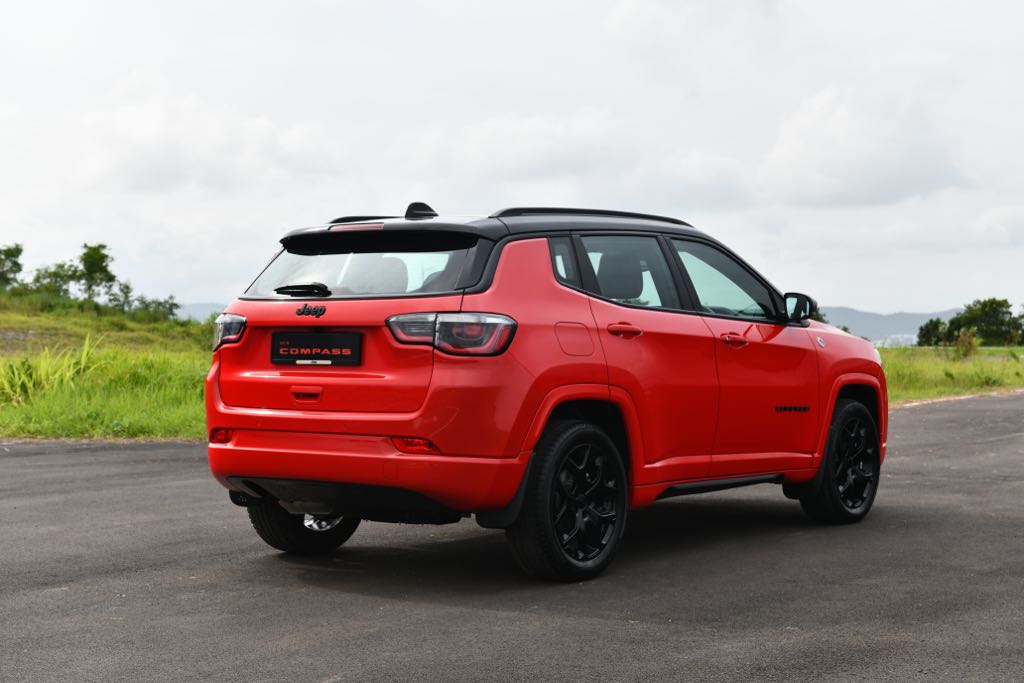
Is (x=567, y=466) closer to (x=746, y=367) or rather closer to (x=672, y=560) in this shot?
(x=672, y=560)

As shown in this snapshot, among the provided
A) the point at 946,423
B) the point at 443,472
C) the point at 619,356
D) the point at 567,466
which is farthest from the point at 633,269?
the point at 946,423

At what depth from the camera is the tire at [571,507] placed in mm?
6492

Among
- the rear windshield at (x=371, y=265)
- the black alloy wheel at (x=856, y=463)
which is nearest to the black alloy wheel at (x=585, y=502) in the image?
the rear windshield at (x=371, y=265)

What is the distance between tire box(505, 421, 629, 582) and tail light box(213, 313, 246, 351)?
1.67m

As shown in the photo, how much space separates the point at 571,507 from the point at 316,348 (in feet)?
5.01

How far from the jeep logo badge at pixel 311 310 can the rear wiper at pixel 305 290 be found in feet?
0.33

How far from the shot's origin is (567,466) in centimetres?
672

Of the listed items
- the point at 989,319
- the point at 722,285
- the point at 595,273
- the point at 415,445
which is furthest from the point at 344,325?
the point at 989,319

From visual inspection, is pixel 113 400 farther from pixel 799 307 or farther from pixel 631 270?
pixel 631 270

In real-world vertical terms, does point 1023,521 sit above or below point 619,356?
below

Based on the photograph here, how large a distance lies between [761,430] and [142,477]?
597 centimetres

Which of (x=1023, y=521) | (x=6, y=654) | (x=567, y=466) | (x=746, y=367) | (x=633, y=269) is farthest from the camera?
(x=1023, y=521)

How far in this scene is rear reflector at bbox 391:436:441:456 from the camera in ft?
20.4

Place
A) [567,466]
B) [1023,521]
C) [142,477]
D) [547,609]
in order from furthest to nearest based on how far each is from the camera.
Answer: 1. [142,477]
2. [1023,521]
3. [567,466]
4. [547,609]
